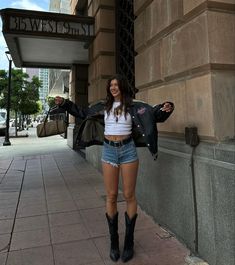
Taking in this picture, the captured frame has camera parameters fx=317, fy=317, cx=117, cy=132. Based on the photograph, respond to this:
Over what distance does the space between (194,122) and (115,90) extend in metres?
1.00

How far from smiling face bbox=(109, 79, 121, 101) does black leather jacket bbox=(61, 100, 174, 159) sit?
19 cm

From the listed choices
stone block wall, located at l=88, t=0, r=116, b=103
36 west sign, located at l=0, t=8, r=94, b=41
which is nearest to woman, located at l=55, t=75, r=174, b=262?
stone block wall, located at l=88, t=0, r=116, b=103

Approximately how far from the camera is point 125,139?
3471 mm

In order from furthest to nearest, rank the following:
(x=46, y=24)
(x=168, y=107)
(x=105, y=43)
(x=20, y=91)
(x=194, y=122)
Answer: (x=20, y=91)
(x=46, y=24)
(x=105, y=43)
(x=194, y=122)
(x=168, y=107)

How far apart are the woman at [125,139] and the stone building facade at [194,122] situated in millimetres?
513

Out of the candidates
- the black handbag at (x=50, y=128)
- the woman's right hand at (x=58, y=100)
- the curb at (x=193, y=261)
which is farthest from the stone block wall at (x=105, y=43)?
the curb at (x=193, y=261)

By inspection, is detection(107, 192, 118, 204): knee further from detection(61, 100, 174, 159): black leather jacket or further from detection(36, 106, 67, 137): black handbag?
detection(36, 106, 67, 137): black handbag

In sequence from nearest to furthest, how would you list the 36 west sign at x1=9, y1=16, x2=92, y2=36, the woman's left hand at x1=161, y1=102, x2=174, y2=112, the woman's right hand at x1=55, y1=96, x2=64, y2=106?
1. the woman's left hand at x1=161, y1=102, x2=174, y2=112
2. the woman's right hand at x1=55, y1=96, x2=64, y2=106
3. the 36 west sign at x1=9, y1=16, x2=92, y2=36

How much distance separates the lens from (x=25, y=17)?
863cm

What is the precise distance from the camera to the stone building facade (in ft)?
10.4

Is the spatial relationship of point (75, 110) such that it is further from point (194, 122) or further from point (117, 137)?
point (194, 122)

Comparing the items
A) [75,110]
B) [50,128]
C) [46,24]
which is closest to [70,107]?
[75,110]

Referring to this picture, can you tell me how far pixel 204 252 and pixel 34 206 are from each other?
3.24m

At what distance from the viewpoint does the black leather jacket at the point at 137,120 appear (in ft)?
11.3
